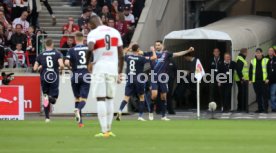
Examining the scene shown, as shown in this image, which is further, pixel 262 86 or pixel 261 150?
pixel 262 86

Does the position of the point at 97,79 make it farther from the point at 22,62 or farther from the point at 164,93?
the point at 22,62

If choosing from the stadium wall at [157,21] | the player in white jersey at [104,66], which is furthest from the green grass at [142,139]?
the stadium wall at [157,21]

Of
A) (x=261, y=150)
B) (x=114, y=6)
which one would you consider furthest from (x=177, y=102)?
(x=261, y=150)

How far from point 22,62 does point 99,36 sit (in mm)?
15242

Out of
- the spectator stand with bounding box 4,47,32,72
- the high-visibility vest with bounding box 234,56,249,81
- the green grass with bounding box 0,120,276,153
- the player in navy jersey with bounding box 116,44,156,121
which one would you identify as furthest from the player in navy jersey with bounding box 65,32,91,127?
the high-visibility vest with bounding box 234,56,249,81

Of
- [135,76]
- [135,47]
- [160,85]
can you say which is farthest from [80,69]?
[160,85]

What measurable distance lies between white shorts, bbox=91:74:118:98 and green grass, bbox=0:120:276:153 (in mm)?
808

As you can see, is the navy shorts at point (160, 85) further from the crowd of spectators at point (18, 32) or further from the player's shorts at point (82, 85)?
the crowd of spectators at point (18, 32)

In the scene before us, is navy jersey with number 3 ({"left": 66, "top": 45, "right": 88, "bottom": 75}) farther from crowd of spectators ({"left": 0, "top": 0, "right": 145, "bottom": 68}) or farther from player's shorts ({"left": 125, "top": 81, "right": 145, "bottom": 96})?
crowd of spectators ({"left": 0, "top": 0, "right": 145, "bottom": 68})

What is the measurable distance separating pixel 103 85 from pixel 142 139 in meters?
1.20

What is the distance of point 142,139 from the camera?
1894 cm

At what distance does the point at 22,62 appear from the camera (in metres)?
34.0

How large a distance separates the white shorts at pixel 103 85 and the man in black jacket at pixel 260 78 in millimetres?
14797

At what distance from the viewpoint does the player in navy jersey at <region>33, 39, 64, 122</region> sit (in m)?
26.9
